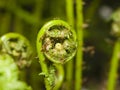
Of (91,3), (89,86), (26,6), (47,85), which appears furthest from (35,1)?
(47,85)

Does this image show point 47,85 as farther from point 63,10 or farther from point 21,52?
point 63,10

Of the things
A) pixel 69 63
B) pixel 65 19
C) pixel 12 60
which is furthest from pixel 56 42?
pixel 65 19

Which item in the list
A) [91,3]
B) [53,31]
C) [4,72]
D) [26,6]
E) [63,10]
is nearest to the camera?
[53,31]

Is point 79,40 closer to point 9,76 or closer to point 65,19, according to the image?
point 9,76

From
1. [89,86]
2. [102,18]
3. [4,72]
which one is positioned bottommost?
[89,86]

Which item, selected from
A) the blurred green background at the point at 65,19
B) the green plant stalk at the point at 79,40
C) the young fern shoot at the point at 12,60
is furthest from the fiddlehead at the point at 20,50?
the blurred green background at the point at 65,19

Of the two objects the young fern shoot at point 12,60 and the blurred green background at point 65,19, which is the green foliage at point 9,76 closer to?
the young fern shoot at point 12,60

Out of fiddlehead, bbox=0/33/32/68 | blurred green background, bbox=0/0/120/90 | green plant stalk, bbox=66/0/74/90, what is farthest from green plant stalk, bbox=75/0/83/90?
blurred green background, bbox=0/0/120/90
